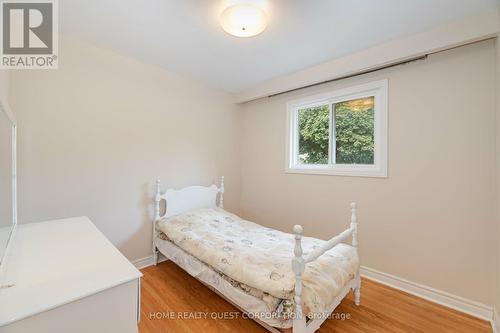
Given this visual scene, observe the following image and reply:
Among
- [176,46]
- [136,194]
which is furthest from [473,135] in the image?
[136,194]

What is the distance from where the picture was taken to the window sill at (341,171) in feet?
7.86

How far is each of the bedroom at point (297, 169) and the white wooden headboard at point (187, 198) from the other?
0.03 metres

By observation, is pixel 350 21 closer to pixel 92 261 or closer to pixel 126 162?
pixel 92 261

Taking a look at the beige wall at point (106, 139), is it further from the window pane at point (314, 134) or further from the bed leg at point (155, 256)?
the window pane at point (314, 134)

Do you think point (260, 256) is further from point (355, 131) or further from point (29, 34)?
point (29, 34)

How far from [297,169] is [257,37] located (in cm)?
168

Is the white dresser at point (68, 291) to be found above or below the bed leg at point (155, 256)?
above

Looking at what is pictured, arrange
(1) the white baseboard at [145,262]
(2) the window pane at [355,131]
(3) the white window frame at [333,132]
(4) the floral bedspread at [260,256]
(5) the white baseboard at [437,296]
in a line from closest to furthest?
(4) the floral bedspread at [260,256] < (5) the white baseboard at [437,296] < (3) the white window frame at [333,132] < (2) the window pane at [355,131] < (1) the white baseboard at [145,262]

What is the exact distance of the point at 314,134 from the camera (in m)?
3.05

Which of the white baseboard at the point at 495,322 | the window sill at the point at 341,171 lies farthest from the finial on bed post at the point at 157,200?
the white baseboard at the point at 495,322

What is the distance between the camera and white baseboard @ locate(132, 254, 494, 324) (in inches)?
71.4

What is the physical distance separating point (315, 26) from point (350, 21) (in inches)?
11.1

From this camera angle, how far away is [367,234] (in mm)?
2457

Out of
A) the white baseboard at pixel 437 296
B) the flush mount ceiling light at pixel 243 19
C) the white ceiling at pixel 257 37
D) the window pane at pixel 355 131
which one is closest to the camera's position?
the flush mount ceiling light at pixel 243 19
